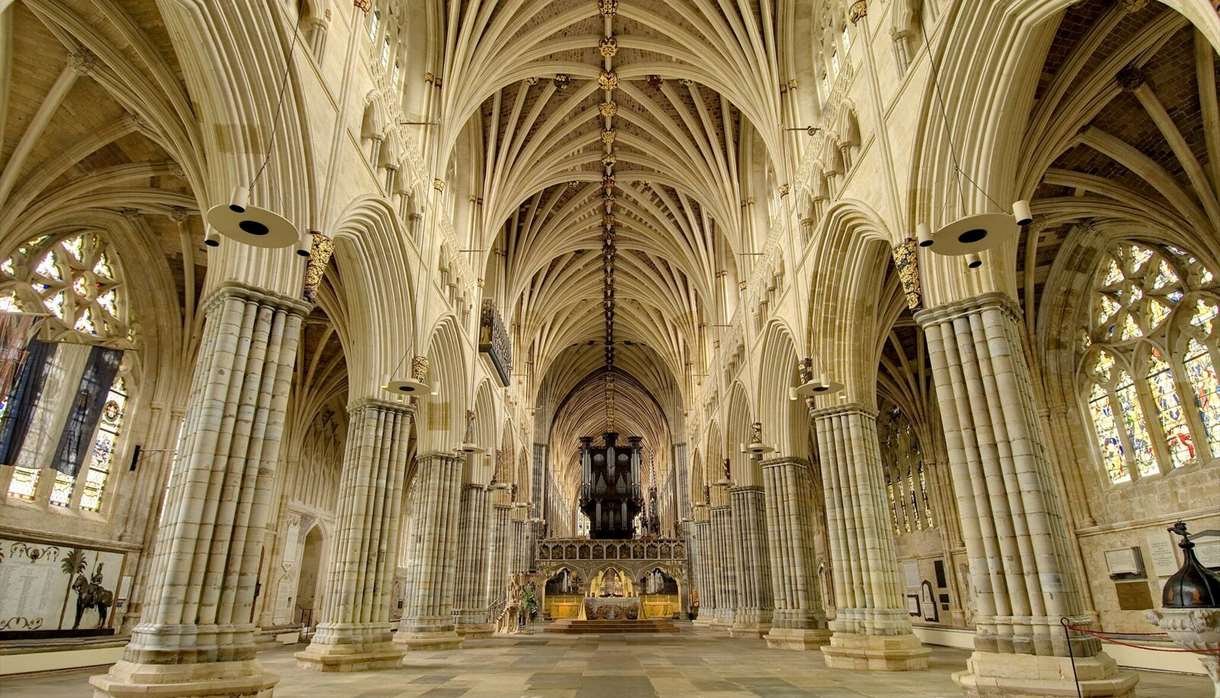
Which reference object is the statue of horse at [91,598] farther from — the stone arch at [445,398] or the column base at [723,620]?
the column base at [723,620]

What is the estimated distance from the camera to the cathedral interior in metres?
9.04

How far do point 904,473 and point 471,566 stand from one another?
1882 cm

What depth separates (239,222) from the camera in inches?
293

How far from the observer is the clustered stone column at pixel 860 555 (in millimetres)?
12719

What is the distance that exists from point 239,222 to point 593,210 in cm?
2501

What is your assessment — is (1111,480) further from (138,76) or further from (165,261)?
(165,261)

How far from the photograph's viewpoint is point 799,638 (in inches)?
691

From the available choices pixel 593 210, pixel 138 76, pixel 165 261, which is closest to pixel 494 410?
pixel 593 210

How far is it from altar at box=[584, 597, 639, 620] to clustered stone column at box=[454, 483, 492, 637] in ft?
47.9

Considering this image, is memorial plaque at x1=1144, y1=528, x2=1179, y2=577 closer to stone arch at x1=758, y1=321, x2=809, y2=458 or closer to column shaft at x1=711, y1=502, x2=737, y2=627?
stone arch at x1=758, y1=321, x2=809, y2=458

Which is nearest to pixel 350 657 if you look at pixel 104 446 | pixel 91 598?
pixel 91 598

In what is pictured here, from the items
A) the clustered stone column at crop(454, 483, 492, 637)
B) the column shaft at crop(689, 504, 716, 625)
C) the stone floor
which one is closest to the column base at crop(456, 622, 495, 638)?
the clustered stone column at crop(454, 483, 492, 637)

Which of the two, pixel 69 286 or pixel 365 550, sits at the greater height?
pixel 69 286

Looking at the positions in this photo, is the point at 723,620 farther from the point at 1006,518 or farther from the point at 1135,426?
the point at 1006,518
